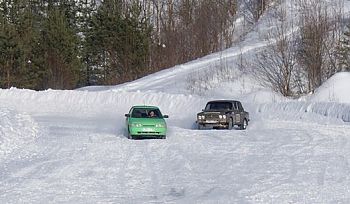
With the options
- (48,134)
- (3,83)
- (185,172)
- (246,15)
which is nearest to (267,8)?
(246,15)

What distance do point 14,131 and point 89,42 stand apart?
40.6 meters

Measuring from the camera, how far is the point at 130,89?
164ft

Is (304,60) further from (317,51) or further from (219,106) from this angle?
(219,106)

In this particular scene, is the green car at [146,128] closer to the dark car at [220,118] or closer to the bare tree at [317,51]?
the dark car at [220,118]

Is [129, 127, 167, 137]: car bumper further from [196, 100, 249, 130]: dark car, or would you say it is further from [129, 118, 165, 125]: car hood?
[196, 100, 249, 130]: dark car

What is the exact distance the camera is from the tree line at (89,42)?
188 ft

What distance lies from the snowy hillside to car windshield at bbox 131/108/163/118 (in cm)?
123

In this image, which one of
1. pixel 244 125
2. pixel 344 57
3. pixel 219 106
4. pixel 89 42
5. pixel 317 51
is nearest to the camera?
pixel 219 106

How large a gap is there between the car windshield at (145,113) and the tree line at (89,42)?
32.2m

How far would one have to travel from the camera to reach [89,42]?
65562 millimetres

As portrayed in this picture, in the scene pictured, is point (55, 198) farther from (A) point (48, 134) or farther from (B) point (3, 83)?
(B) point (3, 83)

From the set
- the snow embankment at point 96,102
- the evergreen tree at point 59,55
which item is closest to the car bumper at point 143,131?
the snow embankment at point 96,102

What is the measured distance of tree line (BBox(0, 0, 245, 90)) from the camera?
188 ft

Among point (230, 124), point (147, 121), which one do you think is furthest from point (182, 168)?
point (230, 124)
